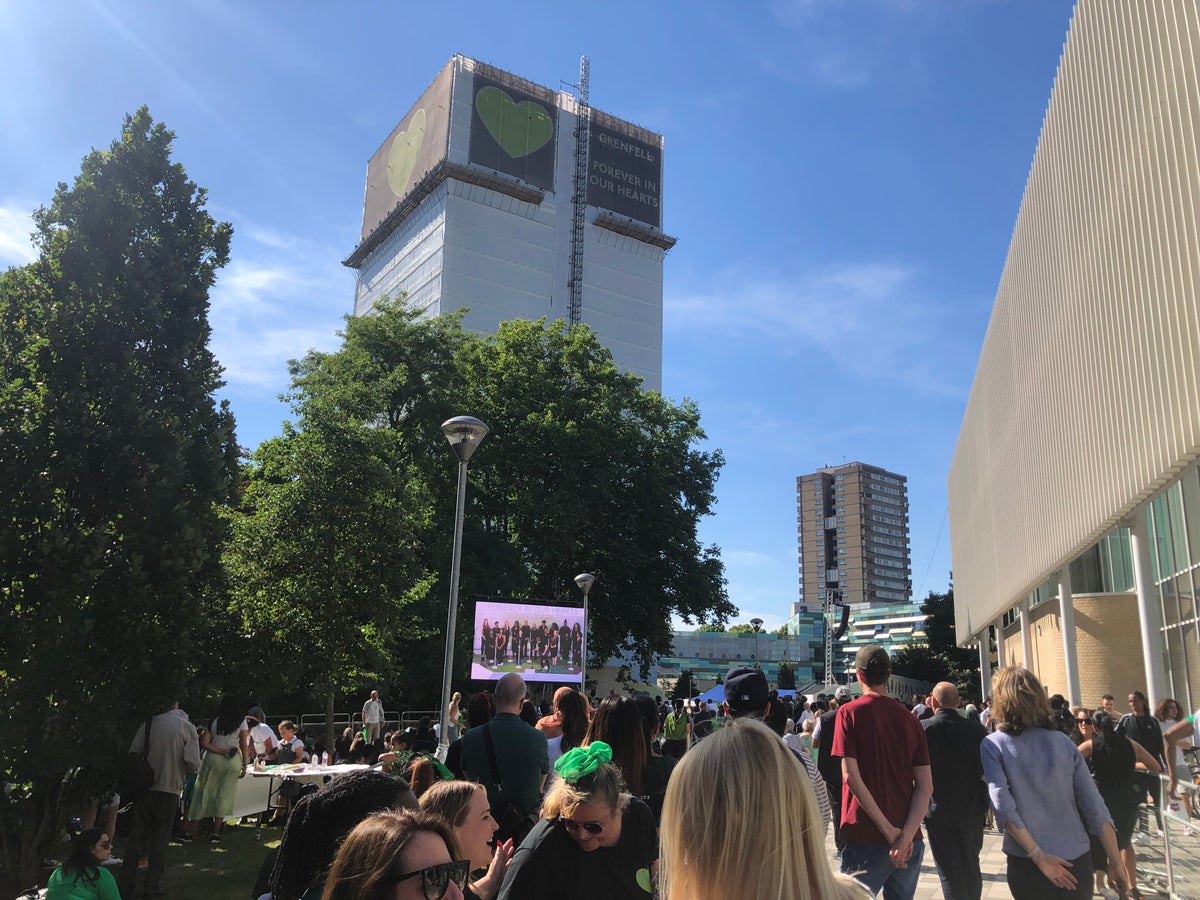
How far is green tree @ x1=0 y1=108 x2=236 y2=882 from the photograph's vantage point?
308 inches

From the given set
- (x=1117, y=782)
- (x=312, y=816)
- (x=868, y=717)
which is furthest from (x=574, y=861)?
(x=1117, y=782)

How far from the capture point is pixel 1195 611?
16594 millimetres

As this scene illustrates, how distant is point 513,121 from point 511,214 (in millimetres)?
9134

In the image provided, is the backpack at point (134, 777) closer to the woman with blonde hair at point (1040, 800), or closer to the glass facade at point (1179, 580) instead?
the woman with blonde hair at point (1040, 800)

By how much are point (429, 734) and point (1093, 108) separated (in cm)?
1555

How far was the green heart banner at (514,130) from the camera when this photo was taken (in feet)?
243

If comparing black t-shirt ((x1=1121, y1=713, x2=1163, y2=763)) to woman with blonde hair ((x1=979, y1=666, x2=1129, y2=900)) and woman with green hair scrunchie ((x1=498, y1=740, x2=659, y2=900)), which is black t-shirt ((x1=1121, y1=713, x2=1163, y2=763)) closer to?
woman with blonde hair ((x1=979, y1=666, x2=1129, y2=900))

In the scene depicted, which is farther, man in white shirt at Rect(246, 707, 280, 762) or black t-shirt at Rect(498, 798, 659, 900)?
man in white shirt at Rect(246, 707, 280, 762)

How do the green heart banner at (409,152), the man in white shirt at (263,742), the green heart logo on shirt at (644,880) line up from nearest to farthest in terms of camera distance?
the green heart logo on shirt at (644,880), the man in white shirt at (263,742), the green heart banner at (409,152)

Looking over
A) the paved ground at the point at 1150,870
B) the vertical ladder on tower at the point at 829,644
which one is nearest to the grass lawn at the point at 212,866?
the paved ground at the point at 1150,870

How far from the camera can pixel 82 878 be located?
518 centimetres

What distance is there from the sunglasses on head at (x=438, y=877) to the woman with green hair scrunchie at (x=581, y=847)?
1172 millimetres

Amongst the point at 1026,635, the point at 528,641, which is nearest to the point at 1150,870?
the point at 528,641

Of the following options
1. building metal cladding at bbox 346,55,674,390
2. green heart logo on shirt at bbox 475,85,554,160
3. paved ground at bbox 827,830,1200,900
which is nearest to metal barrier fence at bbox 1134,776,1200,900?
paved ground at bbox 827,830,1200,900
